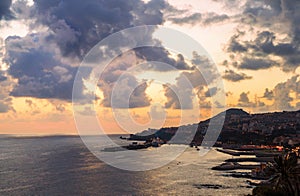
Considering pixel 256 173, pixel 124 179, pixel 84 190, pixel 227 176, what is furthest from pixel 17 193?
pixel 256 173

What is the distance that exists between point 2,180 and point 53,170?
2602 cm

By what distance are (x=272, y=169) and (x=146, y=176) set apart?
82.4 metres

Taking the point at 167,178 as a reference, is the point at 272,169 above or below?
above

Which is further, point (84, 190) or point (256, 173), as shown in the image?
point (256, 173)

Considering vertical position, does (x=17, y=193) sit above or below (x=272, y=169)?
below

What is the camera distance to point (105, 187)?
104 m

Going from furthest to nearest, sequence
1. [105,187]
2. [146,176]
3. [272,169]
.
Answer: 1. [146,176]
2. [105,187]
3. [272,169]

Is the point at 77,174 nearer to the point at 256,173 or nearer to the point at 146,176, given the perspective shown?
the point at 146,176

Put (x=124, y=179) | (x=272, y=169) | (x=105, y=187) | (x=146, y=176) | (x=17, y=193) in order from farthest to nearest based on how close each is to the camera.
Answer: (x=146, y=176), (x=124, y=179), (x=105, y=187), (x=17, y=193), (x=272, y=169)

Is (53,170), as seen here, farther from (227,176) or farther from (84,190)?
(227,176)

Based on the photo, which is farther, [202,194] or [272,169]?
[202,194]

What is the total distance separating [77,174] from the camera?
433 ft

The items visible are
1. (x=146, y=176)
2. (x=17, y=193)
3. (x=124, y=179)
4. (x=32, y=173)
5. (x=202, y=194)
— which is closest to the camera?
(x=202, y=194)

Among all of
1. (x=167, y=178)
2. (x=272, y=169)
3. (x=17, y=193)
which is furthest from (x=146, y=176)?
(x=272, y=169)
